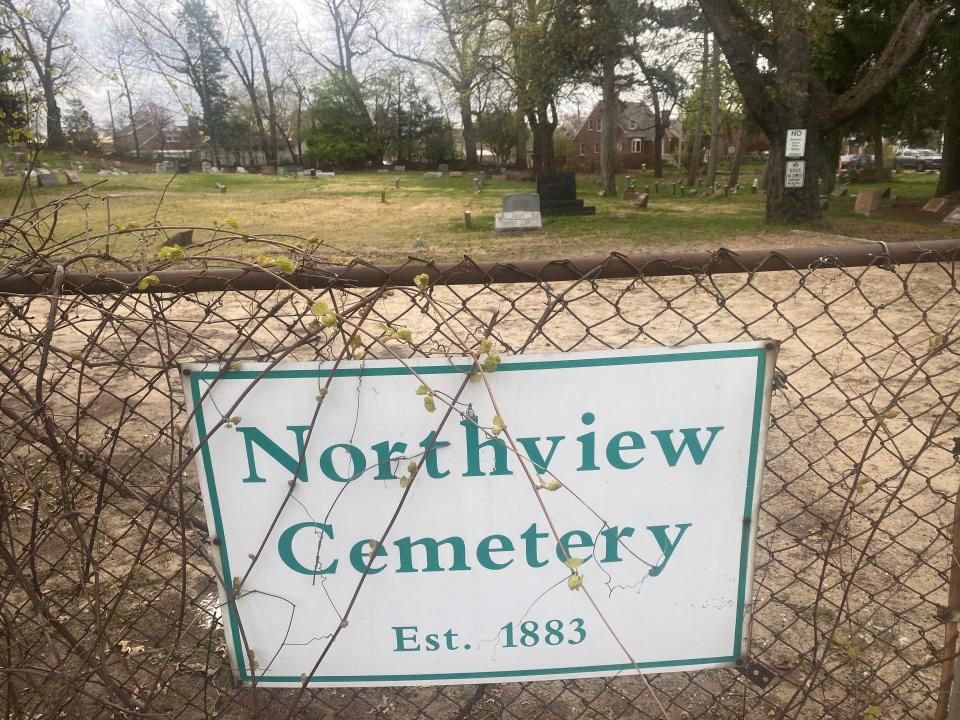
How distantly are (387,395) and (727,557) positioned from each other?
941 mm

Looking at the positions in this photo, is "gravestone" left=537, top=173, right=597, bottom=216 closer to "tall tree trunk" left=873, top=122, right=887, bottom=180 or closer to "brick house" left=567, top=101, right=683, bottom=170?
"tall tree trunk" left=873, top=122, right=887, bottom=180

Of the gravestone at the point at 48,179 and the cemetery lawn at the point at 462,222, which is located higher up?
the gravestone at the point at 48,179

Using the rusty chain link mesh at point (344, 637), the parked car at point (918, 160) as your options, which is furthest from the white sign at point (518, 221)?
the parked car at point (918, 160)

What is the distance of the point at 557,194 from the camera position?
16516 mm

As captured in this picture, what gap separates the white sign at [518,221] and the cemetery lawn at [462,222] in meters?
0.27

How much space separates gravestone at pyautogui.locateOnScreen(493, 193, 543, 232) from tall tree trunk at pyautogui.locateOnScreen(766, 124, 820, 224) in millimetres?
4820

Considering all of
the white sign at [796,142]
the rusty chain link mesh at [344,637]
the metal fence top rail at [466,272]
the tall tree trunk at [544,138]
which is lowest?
the rusty chain link mesh at [344,637]

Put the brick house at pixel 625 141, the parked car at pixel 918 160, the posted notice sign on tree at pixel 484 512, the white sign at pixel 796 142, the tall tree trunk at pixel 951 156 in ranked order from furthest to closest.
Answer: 1. the brick house at pixel 625 141
2. the parked car at pixel 918 160
3. the tall tree trunk at pixel 951 156
4. the white sign at pixel 796 142
5. the posted notice sign on tree at pixel 484 512

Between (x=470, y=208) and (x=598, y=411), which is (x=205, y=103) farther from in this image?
(x=598, y=411)

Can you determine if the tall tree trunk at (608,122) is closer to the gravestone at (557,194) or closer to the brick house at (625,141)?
the gravestone at (557,194)

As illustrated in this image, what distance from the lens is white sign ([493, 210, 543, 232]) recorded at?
1402cm

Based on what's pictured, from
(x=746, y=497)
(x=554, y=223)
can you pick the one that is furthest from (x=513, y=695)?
(x=554, y=223)

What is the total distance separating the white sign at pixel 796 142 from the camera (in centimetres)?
1279

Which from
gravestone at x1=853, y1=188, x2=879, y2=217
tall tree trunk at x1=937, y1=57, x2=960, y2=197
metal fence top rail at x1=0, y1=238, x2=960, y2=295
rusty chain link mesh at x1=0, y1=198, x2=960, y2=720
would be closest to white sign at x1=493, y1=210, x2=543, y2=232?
gravestone at x1=853, y1=188, x2=879, y2=217
